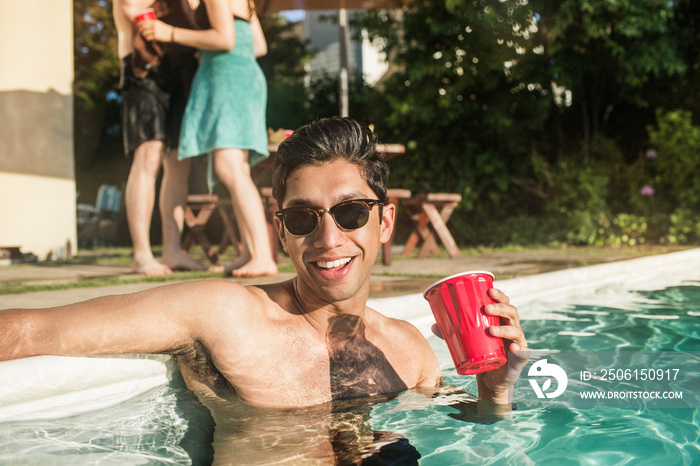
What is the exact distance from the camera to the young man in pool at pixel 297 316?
1.62 meters

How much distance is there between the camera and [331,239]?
176 centimetres

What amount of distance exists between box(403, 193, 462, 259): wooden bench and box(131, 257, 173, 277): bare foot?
10.3 feet

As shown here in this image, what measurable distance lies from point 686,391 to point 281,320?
5.70 feet

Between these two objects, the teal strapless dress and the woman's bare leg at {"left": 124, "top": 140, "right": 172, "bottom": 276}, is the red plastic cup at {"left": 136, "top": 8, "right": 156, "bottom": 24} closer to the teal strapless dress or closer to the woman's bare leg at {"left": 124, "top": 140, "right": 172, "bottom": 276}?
the teal strapless dress

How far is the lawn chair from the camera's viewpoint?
1259 cm

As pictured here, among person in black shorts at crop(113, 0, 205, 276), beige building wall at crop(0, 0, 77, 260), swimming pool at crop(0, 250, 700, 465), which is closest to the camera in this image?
swimming pool at crop(0, 250, 700, 465)

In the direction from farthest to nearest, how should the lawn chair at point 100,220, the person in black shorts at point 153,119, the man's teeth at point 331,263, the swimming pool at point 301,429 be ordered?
the lawn chair at point 100,220 → the person in black shorts at point 153,119 → the man's teeth at point 331,263 → the swimming pool at point 301,429

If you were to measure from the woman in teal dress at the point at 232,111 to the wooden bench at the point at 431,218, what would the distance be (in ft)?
8.89

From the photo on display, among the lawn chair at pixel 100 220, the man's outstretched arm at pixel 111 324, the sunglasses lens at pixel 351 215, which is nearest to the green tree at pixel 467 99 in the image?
the lawn chair at pixel 100 220

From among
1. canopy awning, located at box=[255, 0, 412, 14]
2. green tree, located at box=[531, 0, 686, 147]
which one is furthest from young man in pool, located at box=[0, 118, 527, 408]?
green tree, located at box=[531, 0, 686, 147]

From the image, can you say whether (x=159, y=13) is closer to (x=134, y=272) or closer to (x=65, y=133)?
(x=134, y=272)

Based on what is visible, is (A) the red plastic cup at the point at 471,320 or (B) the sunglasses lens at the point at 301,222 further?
(B) the sunglasses lens at the point at 301,222

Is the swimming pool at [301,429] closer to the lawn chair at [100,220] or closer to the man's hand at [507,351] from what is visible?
the man's hand at [507,351]

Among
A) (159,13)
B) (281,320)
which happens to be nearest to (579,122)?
(159,13)
